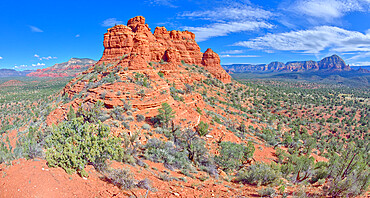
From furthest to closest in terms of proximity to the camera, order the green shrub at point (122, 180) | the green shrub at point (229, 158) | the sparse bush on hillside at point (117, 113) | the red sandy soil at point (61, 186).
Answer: the sparse bush on hillside at point (117, 113), the green shrub at point (229, 158), the green shrub at point (122, 180), the red sandy soil at point (61, 186)

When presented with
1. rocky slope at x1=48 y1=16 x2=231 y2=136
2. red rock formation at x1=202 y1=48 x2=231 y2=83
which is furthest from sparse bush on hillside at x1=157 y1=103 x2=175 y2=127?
red rock formation at x1=202 y1=48 x2=231 y2=83

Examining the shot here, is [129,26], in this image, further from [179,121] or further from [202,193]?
[202,193]

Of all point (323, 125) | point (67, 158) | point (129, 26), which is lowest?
point (323, 125)

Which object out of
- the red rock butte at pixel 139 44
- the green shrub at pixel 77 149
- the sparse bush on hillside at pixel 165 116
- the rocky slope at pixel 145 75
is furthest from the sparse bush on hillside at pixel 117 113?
the red rock butte at pixel 139 44

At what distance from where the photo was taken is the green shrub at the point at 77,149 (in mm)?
7043

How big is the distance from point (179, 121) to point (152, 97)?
5.15 m

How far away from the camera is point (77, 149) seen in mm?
7711

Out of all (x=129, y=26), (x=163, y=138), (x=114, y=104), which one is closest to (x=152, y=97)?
(x=114, y=104)

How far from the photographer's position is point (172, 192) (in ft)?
24.1

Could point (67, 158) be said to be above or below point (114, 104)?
below

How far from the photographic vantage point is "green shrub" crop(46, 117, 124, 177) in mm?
7043

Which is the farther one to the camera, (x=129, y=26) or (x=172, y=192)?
(x=129, y=26)

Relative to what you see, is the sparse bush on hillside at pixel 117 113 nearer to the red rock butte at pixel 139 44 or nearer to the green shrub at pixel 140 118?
the green shrub at pixel 140 118

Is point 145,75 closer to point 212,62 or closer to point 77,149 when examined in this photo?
point 77,149
